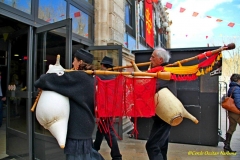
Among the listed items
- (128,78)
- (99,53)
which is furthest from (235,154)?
(99,53)

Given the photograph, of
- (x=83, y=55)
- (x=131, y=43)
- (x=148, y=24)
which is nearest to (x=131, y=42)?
(x=131, y=43)

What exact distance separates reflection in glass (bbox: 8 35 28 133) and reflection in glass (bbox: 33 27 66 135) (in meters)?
0.25

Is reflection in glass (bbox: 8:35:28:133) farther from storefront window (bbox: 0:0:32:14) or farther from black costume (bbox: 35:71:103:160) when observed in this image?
black costume (bbox: 35:71:103:160)

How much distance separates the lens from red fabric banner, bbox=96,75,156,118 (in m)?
2.50

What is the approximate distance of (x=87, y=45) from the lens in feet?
18.6

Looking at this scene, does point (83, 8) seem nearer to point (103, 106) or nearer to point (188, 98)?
point (188, 98)

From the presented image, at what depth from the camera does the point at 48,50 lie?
366 cm

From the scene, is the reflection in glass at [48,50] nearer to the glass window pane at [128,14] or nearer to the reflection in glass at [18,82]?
the reflection in glass at [18,82]

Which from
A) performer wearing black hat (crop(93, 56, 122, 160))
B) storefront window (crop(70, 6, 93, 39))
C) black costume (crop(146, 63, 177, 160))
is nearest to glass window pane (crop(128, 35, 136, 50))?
storefront window (crop(70, 6, 93, 39))

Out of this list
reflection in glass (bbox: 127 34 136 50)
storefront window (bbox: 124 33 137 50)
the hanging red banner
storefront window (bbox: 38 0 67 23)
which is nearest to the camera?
storefront window (bbox: 38 0 67 23)

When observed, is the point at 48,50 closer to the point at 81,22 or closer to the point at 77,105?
the point at 77,105

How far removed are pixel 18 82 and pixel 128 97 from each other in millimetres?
2337

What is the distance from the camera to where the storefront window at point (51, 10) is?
161 inches

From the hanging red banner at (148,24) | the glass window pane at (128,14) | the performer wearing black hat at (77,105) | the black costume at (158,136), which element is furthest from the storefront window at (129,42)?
the performer wearing black hat at (77,105)
